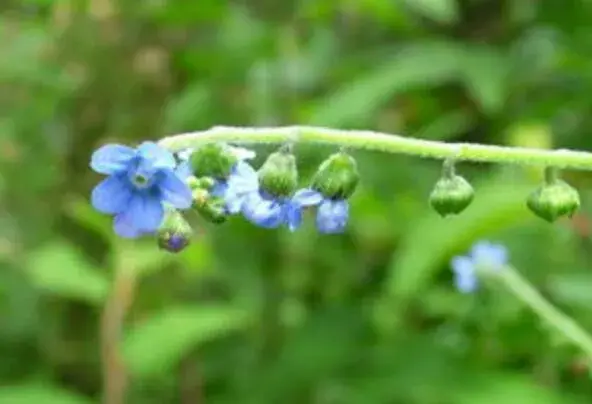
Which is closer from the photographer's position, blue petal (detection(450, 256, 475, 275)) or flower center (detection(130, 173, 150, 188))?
flower center (detection(130, 173, 150, 188))

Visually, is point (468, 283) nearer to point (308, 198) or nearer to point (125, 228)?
point (308, 198)

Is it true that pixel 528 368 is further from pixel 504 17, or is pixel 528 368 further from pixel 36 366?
pixel 36 366

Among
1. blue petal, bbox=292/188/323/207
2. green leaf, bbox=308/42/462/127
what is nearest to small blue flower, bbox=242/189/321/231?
blue petal, bbox=292/188/323/207

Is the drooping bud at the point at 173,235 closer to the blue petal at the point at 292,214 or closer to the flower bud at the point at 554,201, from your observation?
the blue petal at the point at 292,214

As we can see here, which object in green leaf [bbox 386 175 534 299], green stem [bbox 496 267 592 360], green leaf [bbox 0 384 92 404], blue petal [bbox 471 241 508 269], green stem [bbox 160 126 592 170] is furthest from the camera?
green leaf [bbox 0 384 92 404]

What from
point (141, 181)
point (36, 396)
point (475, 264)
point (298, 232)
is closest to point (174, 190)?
point (141, 181)

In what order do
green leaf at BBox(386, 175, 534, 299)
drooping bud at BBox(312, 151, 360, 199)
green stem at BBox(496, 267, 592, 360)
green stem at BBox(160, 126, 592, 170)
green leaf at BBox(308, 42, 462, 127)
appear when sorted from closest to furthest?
green stem at BBox(160, 126, 592, 170) < drooping bud at BBox(312, 151, 360, 199) < green stem at BBox(496, 267, 592, 360) < green leaf at BBox(386, 175, 534, 299) < green leaf at BBox(308, 42, 462, 127)

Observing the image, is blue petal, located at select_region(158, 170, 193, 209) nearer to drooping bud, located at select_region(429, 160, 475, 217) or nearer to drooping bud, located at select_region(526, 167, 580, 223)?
drooping bud, located at select_region(429, 160, 475, 217)

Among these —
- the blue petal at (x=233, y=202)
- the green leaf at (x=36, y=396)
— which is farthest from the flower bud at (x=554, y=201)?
the green leaf at (x=36, y=396)
